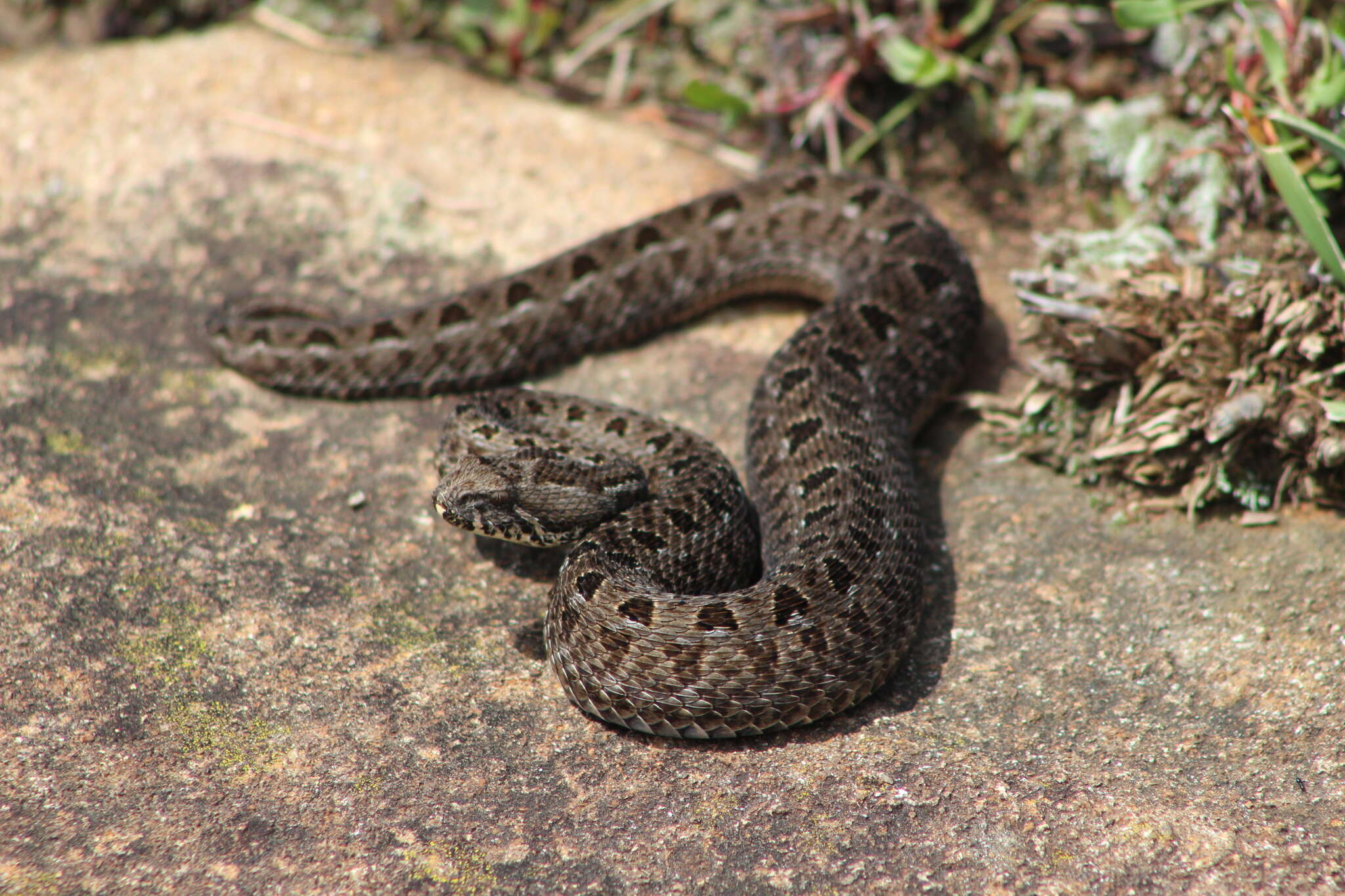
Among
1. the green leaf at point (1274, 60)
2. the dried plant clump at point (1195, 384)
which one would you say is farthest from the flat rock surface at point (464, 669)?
the green leaf at point (1274, 60)

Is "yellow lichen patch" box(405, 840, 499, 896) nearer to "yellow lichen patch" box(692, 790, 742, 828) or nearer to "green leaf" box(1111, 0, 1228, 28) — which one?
"yellow lichen patch" box(692, 790, 742, 828)

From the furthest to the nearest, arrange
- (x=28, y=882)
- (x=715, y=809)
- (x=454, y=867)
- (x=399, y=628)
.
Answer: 1. (x=399, y=628)
2. (x=715, y=809)
3. (x=454, y=867)
4. (x=28, y=882)

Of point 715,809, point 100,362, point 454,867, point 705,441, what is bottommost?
point 100,362

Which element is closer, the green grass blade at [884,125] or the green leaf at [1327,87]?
the green leaf at [1327,87]

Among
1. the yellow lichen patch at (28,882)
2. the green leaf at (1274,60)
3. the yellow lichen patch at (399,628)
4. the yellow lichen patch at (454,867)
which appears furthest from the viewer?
the green leaf at (1274,60)

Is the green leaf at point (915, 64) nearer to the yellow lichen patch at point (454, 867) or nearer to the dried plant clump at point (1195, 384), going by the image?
the dried plant clump at point (1195, 384)

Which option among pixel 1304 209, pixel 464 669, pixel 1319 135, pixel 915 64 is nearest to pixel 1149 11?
pixel 1319 135

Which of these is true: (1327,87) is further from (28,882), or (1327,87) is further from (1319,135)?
(28,882)
